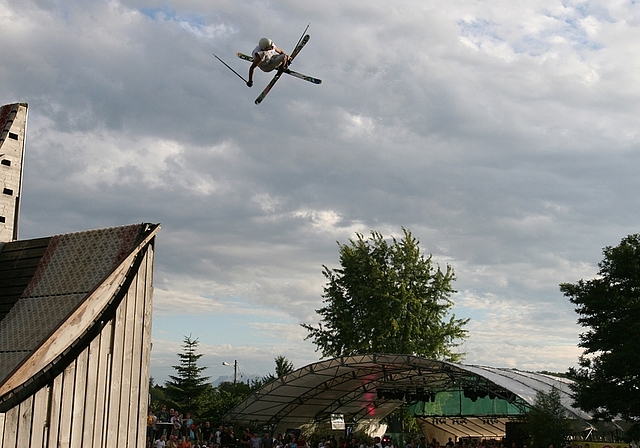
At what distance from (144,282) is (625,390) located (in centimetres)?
1401

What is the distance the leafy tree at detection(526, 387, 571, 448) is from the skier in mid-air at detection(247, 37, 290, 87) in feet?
47.0

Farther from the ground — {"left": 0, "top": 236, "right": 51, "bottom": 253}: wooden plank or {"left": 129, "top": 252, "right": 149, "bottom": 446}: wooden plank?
{"left": 0, "top": 236, "right": 51, "bottom": 253}: wooden plank

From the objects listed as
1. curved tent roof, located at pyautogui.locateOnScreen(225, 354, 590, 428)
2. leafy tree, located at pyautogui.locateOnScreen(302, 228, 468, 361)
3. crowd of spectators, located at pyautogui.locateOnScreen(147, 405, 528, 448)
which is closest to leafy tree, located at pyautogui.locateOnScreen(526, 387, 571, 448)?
curved tent roof, located at pyautogui.locateOnScreen(225, 354, 590, 428)

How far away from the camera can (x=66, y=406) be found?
10.6 metres

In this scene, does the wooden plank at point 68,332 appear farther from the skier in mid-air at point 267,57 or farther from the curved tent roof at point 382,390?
→ the curved tent roof at point 382,390

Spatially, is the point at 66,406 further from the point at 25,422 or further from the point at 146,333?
the point at 146,333

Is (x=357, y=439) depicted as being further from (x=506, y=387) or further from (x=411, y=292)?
(x=506, y=387)

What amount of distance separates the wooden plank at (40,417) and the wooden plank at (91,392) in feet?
2.32

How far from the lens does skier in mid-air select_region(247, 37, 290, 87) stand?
506 inches

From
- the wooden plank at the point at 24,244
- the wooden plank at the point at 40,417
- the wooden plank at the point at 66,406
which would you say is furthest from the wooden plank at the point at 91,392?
the wooden plank at the point at 24,244

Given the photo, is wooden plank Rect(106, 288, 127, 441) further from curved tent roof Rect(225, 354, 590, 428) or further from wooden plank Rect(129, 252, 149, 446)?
curved tent roof Rect(225, 354, 590, 428)

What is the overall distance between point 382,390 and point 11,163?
19571 mm

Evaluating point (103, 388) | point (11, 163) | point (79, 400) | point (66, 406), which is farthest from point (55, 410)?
point (11, 163)

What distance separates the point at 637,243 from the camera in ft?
67.0
